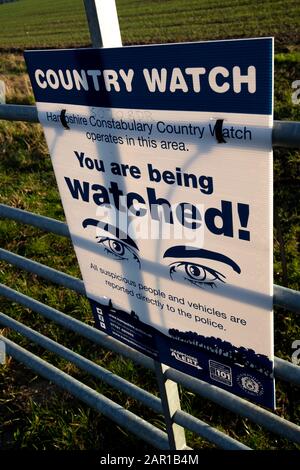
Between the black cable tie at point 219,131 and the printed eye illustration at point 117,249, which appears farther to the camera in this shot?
the printed eye illustration at point 117,249

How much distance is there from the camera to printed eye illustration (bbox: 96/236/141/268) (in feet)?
5.19

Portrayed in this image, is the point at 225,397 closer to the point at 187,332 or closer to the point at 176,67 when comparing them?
the point at 187,332

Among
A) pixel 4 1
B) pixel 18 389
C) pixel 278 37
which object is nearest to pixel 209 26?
pixel 278 37

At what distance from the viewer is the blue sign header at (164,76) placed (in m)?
1.04

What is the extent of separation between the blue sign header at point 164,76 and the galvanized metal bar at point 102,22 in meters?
0.05

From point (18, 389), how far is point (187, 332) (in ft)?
5.27

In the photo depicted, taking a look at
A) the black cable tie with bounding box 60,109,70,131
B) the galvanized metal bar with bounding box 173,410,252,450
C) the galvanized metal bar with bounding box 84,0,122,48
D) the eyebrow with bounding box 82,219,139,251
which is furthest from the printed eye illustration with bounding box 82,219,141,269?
the galvanized metal bar with bounding box 173,410,252,450

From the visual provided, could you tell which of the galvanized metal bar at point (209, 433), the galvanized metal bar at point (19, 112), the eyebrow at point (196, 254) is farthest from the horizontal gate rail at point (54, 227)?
the galvanized metal bar at point (209, 433)

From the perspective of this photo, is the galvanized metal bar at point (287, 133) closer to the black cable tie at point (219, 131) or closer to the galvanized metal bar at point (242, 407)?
the black cable tie at point (219, 131)

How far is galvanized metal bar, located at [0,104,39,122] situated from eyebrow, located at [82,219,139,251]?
363 mm

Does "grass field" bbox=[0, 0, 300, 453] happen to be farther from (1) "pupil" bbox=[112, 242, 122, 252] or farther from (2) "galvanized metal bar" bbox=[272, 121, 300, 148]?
(2) "galvanized metal bar" bbox=[272, 121, 300, 148]

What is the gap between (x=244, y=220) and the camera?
1205 mm

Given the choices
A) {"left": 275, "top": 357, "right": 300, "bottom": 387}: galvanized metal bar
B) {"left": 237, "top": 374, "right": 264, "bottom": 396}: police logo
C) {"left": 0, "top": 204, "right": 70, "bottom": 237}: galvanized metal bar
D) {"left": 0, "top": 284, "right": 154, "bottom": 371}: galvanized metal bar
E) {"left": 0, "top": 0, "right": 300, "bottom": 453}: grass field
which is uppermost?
{"left": 0, "top": 204, "right": 70, "bottom": 237}: galvanized metal bar

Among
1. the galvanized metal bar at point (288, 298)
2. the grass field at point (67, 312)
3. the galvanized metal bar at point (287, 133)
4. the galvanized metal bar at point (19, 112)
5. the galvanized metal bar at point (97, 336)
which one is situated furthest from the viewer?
the grass field at point (67, 312)
